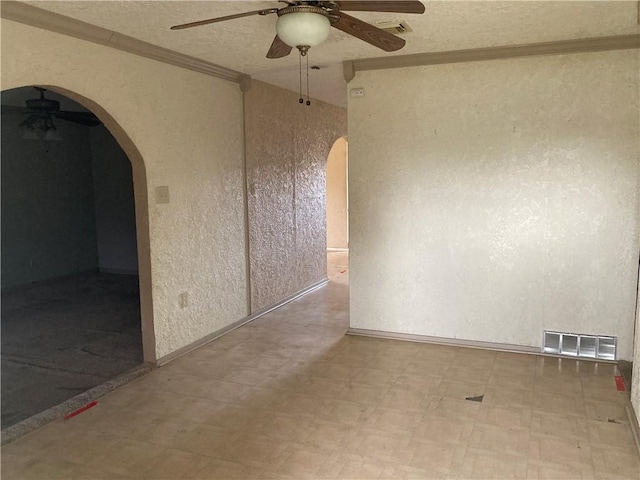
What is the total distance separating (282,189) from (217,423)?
3.03 m

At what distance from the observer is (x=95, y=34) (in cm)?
307

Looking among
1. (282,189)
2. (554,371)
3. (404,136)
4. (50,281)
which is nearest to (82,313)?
(50,281)

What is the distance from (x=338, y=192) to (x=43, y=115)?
537cm

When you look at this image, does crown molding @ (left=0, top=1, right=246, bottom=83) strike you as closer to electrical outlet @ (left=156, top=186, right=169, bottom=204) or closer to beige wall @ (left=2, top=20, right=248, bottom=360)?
beige wall @ (left=2, top=20, right=248, bottom=360)

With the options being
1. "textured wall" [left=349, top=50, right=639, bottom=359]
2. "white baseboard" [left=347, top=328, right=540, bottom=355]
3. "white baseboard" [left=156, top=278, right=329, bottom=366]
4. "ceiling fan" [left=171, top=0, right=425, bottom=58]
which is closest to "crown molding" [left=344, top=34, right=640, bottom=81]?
"textured wall" [left=349, top=50, right=639, bottom=359]

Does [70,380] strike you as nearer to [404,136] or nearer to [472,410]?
[472,410]

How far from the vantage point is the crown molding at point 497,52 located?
11.3 feet

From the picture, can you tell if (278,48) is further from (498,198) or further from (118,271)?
(118,271)

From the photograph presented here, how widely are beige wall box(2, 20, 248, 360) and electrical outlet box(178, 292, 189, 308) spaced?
32 millimetres

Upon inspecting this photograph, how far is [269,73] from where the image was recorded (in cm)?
454

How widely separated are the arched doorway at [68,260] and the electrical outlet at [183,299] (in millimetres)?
307

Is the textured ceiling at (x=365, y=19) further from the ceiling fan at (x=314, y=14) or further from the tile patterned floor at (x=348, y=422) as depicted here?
the tile patterned floor at (x=348, y=422)

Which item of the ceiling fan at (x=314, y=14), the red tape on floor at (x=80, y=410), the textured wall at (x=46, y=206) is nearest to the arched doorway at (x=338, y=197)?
the textured wall at (x=46, y=206)

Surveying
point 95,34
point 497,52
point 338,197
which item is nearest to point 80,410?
point 95,34
